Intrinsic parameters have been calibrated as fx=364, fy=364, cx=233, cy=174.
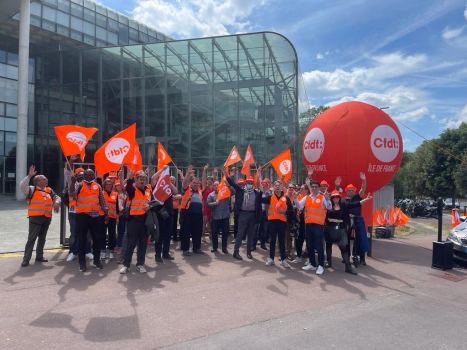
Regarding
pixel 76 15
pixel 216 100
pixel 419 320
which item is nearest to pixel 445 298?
pixel 419 320

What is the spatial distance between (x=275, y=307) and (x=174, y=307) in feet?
4.52

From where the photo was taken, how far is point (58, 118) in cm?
2231

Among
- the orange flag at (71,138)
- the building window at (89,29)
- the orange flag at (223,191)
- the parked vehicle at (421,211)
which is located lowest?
the parked vehicle at (421,211)

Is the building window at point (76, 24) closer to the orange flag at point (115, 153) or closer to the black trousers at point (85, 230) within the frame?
the orange flag at point (115, 153)

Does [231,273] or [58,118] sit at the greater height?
[58,118]

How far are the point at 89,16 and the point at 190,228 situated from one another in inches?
865

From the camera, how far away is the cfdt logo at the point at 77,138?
711 cm

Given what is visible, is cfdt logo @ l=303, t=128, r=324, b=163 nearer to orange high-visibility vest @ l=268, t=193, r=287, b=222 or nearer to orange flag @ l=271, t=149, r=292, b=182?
orange flag @ l=271, t=149, r=292, b=182

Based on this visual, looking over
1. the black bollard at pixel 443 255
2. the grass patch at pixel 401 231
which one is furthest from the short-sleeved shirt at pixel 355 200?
the grass patch at pixel 401 231

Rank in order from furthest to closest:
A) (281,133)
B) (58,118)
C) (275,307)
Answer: (58,118), (281,133), (275,307)

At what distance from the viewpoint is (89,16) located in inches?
961

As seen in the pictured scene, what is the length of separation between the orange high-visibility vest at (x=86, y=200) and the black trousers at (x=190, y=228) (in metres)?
2.06

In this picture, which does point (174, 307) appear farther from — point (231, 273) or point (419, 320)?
point (419, 320)

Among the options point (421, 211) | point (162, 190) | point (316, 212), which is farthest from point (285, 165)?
point (421, 211)
